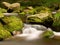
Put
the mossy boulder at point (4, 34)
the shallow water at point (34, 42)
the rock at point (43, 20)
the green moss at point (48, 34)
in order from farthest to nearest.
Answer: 1. the rock at point (43, 20)
2. the green moss at point (48, 34)
3. the mossy boulder at point (4, 34)
4. the shallow water at point (34, 42)

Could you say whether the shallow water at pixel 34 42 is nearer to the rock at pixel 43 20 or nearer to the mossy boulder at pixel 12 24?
Result: the mossy boulder at pixel 12 24

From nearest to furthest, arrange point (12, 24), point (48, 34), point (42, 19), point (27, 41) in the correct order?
point (27, 41) → point (48, 34) → point (12, 24) → point (42, 19)

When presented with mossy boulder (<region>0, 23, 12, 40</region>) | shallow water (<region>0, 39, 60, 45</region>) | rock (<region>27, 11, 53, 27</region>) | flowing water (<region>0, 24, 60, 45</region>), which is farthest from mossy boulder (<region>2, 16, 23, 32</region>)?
shallow water (<region>0, 39, 60, 45</region>)

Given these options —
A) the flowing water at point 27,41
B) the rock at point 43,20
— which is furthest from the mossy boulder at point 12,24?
the rock at point 43,20

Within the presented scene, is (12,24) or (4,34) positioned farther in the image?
(12,24)

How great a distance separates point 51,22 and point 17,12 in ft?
22.4

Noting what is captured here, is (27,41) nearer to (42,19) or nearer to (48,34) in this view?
(48,34)

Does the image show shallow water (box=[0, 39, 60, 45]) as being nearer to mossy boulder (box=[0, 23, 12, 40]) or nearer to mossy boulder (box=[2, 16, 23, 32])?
mossy boulder (box=[0, 23, 12, 40])

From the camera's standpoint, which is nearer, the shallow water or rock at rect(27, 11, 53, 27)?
the shallow water

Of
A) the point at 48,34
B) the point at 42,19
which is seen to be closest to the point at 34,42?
the point at 48,34

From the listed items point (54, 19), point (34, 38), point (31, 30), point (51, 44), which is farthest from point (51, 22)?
point (51, 44)

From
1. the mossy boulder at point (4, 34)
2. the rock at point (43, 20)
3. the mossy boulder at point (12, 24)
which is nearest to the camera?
the mossy boulder at point (4, 34)

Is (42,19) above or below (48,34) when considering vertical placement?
above

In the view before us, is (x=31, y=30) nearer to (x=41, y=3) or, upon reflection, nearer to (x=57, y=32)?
(x=57, y=32)
